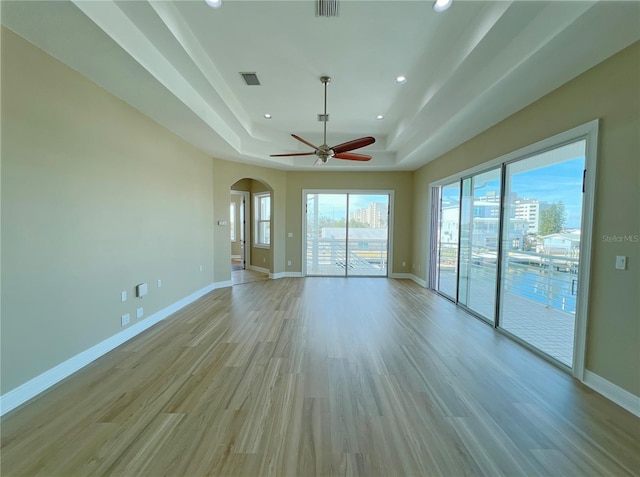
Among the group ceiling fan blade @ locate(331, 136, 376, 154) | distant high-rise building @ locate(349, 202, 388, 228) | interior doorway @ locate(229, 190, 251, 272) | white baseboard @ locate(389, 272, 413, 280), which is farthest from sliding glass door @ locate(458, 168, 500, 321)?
interior doorway @ locate(229, 190, 251, 272)

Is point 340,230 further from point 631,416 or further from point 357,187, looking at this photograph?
point 631,416

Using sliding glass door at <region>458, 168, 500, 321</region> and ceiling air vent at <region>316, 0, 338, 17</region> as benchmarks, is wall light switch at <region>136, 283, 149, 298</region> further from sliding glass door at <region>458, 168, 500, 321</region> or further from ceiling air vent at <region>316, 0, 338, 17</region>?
sliding glass door at <region>458, 168, 500, 321</region>

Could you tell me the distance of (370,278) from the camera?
279 inches

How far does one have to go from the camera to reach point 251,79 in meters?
3.61

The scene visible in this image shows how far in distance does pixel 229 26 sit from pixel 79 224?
7.98 feet

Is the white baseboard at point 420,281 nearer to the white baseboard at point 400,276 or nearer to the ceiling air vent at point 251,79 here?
the white baseboard at point 400,276

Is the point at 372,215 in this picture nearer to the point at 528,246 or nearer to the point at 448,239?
the point at 448,239

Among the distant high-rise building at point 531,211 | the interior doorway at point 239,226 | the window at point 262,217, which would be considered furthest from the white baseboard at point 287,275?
the distant high-rise building at point 531,211

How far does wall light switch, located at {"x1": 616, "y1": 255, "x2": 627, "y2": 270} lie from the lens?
83.0 inches

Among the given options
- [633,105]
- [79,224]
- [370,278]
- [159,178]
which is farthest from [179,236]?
[633,105]

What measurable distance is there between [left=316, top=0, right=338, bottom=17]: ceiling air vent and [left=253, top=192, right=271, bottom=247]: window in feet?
18.9

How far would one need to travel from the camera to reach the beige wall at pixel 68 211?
201 cm

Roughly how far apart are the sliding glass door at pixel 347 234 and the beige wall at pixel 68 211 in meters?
3.99

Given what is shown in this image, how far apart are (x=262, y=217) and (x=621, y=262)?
746 centimetres
